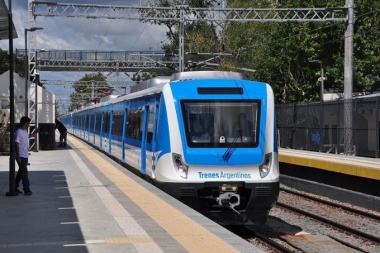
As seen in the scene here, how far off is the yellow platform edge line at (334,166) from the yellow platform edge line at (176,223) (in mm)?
5785

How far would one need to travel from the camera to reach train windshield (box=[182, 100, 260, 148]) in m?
13.4

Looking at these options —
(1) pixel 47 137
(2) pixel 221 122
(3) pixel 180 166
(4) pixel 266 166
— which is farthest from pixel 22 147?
(1) pixel 47 137

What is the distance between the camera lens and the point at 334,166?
2097 centimetres

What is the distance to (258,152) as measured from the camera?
1328 cm

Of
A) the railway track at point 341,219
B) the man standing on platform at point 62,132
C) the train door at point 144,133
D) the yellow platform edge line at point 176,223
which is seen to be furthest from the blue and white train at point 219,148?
the man standing on platform at point 62,132

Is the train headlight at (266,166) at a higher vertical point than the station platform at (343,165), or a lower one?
higher

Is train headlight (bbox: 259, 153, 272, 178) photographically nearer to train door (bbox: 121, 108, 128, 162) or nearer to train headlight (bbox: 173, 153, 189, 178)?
train headlight (bbox: 173, 153, 189, 178)

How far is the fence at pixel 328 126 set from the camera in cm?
2589

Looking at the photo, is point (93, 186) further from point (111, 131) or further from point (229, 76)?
point (111, 131)

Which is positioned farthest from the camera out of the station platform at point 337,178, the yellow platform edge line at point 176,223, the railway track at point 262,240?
the station platform at point 337,178

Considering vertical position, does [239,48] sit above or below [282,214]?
above

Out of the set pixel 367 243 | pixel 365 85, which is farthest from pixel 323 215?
pixel 365 85

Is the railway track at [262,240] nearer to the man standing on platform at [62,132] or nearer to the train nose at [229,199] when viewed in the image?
the train nose at [229,199]

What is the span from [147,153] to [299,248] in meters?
4.57
